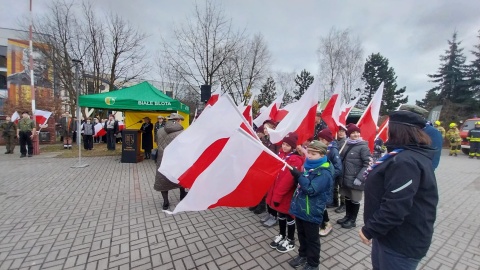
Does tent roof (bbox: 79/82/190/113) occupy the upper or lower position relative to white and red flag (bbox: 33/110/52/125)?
upper

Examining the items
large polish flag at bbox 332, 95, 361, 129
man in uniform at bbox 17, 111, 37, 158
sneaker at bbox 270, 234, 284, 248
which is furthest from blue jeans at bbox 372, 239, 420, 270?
man in uniform at bbox 17, 111, 37, 158

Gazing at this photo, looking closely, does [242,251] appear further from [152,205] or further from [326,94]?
[326,94]

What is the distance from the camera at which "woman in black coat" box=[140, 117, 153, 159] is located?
35.1 feet

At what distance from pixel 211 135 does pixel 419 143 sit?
199cm

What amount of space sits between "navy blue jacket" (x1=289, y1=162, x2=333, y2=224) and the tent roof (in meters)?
7.56

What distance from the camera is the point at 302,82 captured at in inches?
1588

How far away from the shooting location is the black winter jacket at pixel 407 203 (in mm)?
1626

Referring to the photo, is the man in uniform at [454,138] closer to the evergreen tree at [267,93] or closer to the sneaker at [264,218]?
the sneaker at [264,218]

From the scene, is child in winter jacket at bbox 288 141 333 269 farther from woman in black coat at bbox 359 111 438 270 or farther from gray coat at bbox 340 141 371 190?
gray coat at bbox 340 141 371 190

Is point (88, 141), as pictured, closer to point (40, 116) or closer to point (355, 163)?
point (40, 116)

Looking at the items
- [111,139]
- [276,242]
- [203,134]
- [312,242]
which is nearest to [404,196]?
[312,242]

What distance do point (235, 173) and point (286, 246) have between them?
1.56 m

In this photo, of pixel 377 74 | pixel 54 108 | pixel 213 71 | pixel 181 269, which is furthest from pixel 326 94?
pixel 181 269

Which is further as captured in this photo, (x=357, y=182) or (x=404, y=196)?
(x=357, y=182)
